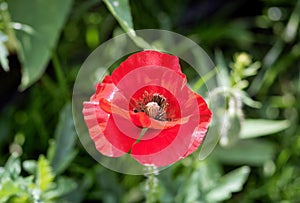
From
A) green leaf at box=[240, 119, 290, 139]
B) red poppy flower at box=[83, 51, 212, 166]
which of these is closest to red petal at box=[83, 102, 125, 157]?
red poppy flower at box=[83, 51, 212, 166]

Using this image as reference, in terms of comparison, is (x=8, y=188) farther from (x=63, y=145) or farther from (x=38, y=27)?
(x=38, y=27)

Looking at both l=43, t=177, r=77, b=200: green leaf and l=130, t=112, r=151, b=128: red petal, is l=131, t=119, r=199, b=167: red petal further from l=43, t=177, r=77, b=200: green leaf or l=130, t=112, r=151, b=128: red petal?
l=43, t=177, r=77, b=200: green leaf

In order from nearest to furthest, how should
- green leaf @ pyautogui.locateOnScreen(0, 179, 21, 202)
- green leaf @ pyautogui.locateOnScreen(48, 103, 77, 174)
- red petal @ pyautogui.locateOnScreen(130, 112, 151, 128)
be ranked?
red petal @ pyautogui.locateOnScreen(130, 112, 151, 128)
green leaf @ pyautogui.locateOnScreen(0, 179, 21, 202)
green leaf @ pyautogui.locateOnScreen(48, 103, 77, 174)

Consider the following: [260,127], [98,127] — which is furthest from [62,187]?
[260,127]

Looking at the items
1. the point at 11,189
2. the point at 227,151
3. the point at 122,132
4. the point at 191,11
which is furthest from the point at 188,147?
the point at 191,11

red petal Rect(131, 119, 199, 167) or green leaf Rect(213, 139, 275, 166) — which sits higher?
green leaf Rect(213, 139, 275, 166)

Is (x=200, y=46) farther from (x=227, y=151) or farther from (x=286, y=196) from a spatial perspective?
(x=286, y=196)
